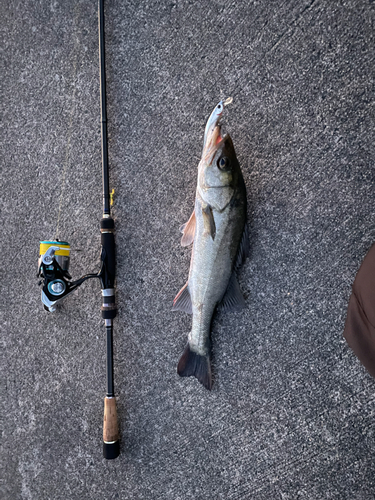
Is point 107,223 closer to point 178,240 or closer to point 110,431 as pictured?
point 178,240

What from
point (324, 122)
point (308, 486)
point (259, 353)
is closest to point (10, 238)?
point (259, 353)

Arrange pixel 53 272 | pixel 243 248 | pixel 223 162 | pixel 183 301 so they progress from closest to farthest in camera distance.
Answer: pixel 223 162, pixel 243 248, pixel 183 301, pixel 53 272

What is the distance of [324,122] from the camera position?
5.69ft

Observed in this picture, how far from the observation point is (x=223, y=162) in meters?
1.56

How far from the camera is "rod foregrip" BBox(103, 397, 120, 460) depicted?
2.04m

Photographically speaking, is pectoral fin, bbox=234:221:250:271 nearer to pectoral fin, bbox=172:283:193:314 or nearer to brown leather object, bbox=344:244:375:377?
pectoral fin, bbox=172:283:193:314

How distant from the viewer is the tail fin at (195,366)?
1.86m

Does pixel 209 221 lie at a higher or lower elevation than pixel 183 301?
higher

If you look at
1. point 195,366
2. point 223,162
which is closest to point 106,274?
point 195,366

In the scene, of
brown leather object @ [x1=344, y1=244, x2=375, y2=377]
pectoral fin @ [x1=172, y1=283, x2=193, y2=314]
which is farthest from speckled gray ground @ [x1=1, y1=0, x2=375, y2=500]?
pectoral fin @ [x1=172, y1=283, x2=193, y2=314]

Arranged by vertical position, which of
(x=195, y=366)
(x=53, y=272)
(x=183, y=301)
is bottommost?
(x=195, y=366)

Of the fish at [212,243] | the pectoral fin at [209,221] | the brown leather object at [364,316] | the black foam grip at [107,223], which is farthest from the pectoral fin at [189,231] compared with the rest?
the brown leather object at [364,316]

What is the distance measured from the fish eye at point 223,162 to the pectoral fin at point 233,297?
1.79ft

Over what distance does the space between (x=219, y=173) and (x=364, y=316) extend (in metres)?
0.96
